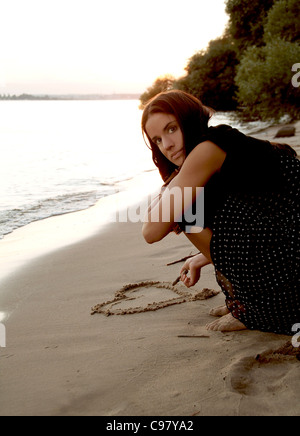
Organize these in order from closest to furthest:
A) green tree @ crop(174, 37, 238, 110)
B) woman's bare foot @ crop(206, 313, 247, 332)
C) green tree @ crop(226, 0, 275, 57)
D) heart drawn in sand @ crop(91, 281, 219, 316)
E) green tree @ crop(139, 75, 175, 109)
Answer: woman's bare foot @ crop(206, 313, 247, 332) < heart drawn in sand @ crop(91, 281, 219, 316) < green tree @ crop(226, 0, 275, 57) < green tree @ crop(174, 37, 238, 110) < green tree @ crop(139, 75, 175, 109)

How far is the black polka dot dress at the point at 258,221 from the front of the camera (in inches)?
86.3

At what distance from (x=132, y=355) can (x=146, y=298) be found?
2.86ft

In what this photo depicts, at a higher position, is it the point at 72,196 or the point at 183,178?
the point at 183,178

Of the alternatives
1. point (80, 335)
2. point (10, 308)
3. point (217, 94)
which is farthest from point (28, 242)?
point (217, 94)

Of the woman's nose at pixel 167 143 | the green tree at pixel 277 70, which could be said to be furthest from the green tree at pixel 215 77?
the woman's nose at pixel 167 143

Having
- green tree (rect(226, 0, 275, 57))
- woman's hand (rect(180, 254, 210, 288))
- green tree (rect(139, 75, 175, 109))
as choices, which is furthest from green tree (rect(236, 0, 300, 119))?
green tree (rect(139, 75, 175, 109))

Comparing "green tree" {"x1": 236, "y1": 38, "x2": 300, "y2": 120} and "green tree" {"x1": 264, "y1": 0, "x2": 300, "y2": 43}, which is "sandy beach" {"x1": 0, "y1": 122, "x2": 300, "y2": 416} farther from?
"green tree" {"x1": 264, "y1": 0, "x2": 300, "y2": 43}

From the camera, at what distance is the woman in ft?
7.20

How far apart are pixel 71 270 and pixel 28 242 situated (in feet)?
4.29

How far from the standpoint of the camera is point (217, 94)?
25.8 metres

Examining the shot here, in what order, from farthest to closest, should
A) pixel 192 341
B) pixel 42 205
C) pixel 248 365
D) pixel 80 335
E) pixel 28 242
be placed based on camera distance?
pixel 42 205, pixel 28 242, pixel 80 335, pixel 192 341, pixel 248 365
